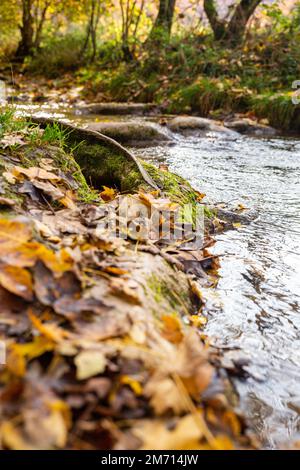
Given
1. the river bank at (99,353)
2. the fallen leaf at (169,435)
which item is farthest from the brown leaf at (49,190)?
the fallen leaf at (169,435)

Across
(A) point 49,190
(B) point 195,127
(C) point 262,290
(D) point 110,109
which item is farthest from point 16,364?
(D) point 110,109

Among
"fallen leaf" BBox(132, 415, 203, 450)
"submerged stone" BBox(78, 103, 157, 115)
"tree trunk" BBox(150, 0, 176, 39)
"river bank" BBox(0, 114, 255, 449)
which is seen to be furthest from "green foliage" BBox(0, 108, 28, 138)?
"tree trunk" BBox(150, 0, 176, 39)

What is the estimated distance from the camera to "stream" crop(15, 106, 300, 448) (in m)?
1.45

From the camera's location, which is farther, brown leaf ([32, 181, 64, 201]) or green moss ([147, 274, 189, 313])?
brown leaf ([32, 181, 64, 201])

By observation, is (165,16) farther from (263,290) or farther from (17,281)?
(17,281)

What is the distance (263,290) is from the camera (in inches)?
86.8

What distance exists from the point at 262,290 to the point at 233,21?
1124cm

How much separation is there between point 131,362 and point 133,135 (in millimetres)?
5620

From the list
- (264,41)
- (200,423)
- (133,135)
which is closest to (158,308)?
(200,423)

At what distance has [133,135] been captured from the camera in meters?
6.32

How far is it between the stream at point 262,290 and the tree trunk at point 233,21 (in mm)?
7800

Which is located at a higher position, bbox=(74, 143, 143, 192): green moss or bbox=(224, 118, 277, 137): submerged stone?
bbox=(74, 143, 143, 192): green moss

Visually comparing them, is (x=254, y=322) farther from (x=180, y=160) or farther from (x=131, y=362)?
(x=180, y=160)

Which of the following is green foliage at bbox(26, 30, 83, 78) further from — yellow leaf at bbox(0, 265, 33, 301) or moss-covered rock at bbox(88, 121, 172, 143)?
yellow leaf at bbox(0, 265, 33, 301)
